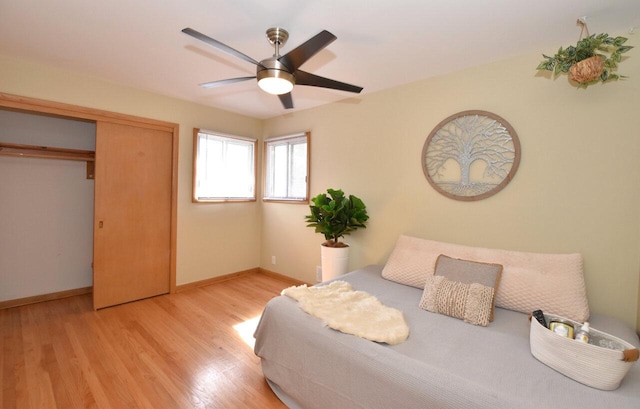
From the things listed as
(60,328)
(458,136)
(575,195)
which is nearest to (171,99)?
(60,328)

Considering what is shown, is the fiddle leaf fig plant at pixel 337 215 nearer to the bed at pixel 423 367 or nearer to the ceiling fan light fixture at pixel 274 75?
the bed at pixel 423 367

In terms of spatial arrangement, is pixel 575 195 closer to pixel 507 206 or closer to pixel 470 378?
pixel 507 206

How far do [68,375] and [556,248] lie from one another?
3.72 m

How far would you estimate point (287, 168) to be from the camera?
412cm

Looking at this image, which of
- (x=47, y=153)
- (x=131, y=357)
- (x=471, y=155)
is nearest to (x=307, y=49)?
(x=471, y=155)

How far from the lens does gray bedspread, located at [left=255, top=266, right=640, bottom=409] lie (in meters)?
1.13

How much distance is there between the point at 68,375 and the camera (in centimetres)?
194

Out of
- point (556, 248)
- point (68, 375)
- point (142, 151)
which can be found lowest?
point (68, 375)

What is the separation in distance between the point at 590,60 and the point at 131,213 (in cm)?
427

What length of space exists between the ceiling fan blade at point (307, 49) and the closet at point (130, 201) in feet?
8.15

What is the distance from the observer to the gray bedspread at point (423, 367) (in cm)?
113

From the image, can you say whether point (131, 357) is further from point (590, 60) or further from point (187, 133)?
point (590, 60)

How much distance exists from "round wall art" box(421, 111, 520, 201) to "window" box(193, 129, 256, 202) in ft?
8.92

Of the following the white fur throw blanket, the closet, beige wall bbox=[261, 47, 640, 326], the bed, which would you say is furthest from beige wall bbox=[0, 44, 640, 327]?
the white fur throw blanket
